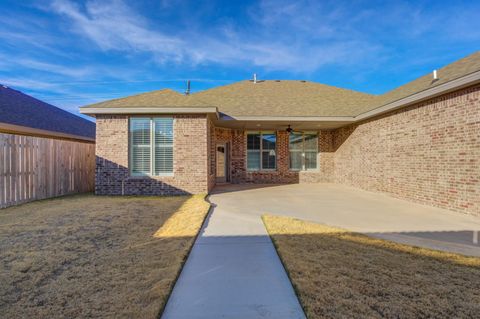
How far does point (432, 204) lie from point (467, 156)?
1.67 m

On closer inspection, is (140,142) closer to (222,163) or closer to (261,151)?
(222,163)

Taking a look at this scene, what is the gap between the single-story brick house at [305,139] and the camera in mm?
6324

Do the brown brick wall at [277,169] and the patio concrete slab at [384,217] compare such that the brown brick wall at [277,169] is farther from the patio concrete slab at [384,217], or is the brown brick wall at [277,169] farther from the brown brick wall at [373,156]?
the patio concrete slab at [384,217]

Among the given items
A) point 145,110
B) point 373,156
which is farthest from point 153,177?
point 373,156

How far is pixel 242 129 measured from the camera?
13195 mm

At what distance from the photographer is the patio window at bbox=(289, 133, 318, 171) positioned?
13.5 meters

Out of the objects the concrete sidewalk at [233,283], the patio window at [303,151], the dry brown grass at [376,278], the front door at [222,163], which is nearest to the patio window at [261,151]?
the patio window at [303,151]

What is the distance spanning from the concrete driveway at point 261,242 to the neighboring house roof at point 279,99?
11.6 feet

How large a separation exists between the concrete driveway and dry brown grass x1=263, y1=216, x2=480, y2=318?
0.85ft

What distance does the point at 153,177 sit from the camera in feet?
29.0

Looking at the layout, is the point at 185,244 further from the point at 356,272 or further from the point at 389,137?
the point at 389,137

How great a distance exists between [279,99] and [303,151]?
3.18 metres

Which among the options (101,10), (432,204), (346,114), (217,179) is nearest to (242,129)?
(217,179)

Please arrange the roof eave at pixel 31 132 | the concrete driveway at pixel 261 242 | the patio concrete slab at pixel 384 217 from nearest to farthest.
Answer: the concrete driveway at pixel 261 242
the patio concrete slab at pixel 384 217
the roof eave at pixel 31 132
